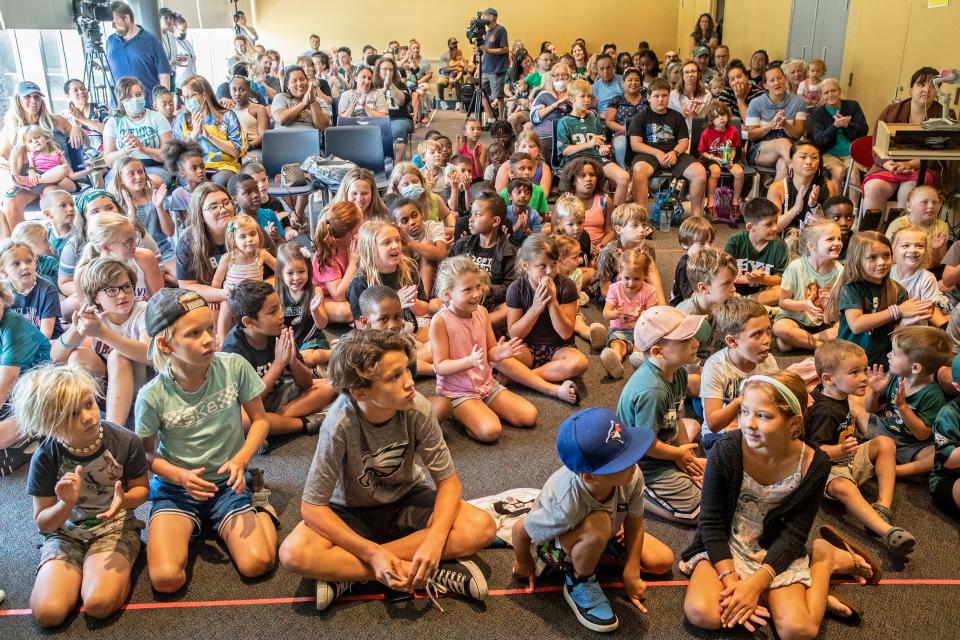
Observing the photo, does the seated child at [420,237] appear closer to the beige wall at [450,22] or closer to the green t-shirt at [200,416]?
the green t-shirt at [200,416]

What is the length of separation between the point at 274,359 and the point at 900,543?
2340 mm

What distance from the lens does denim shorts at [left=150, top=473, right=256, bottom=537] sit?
2609mm

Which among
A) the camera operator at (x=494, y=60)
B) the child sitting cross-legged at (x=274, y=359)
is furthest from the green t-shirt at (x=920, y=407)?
the camera operator at (x=494, y=60)

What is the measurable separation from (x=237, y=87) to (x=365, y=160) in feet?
4.89

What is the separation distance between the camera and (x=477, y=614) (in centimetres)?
237

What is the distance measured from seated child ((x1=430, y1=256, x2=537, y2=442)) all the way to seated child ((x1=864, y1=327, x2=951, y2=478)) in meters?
1.39

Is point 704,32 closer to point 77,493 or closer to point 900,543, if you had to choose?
point 900,543

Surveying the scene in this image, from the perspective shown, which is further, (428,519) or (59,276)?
(59,276)

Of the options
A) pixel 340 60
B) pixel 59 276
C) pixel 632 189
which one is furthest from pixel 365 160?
pixel 340 60

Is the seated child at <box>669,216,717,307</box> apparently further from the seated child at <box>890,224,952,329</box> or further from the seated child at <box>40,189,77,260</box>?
the seated child at <box>40,189,77,260</box>

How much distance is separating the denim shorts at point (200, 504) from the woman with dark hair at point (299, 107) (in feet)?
15.7

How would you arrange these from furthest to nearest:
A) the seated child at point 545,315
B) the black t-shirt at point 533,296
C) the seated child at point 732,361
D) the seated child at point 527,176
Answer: the seated child at point 527,176
the black t-shirt at point 533,296
the seated child at point 545,315
the seated child at point 732,361

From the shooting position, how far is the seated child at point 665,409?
8.73 feet

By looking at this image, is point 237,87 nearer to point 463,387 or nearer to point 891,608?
point 463,387
